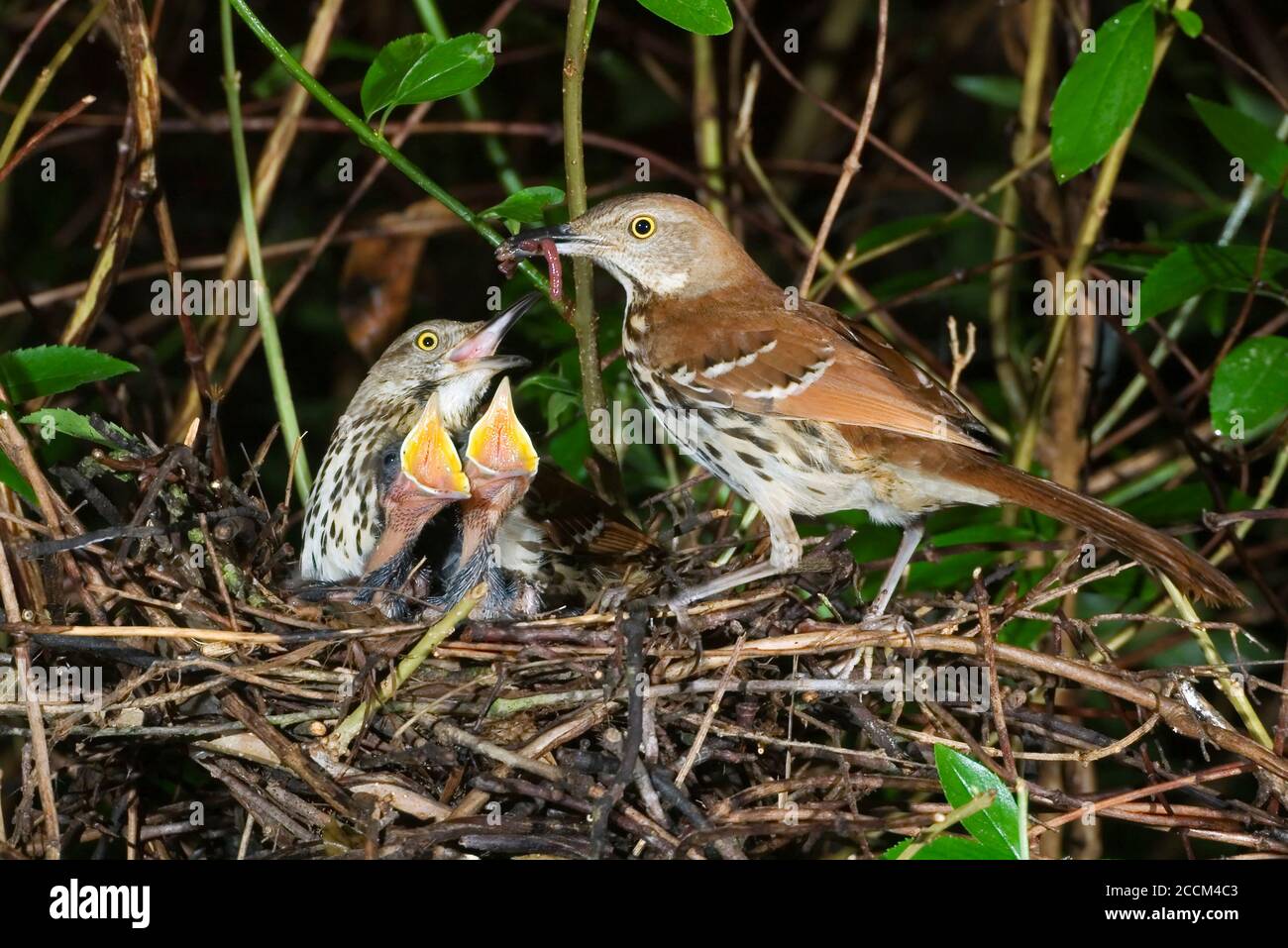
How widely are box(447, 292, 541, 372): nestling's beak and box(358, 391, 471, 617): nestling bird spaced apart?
321 mm

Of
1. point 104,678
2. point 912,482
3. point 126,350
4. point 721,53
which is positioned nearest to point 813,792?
point 912,482

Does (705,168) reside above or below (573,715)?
above

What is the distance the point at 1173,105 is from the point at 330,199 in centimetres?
288

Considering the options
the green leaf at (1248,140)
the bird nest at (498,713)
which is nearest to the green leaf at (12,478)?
the bird nest at (498,713)

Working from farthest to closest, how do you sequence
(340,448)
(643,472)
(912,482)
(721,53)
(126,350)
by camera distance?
(721,53), (126,350), (643,472), (340,448), (912,482)

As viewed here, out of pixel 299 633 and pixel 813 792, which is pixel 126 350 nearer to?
pixel 299 633

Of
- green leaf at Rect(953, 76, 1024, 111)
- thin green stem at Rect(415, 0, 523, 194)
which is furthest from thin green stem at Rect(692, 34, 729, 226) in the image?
green leaf at Rect(953, 76, 1024, 111)

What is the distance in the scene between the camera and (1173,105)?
5.02 meters

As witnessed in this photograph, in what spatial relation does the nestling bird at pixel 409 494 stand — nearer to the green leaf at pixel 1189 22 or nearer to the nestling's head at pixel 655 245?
the nestling's head at pixel 655 245

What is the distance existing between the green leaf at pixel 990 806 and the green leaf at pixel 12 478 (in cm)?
154

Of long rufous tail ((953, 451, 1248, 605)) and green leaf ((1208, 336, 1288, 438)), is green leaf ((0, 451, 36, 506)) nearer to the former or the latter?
long rufous tail ((953, 451, 1248, 605))

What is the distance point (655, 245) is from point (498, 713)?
3.78ft

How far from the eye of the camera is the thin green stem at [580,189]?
281cm

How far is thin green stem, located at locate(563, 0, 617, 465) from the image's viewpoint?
2.81 metres
